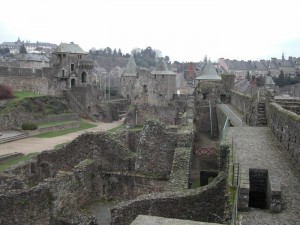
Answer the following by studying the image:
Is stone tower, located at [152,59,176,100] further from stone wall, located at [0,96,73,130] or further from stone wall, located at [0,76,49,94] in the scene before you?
stone wall, located at [0,76,49,94]

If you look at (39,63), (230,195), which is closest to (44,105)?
(230,195)

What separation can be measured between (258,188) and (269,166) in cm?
125

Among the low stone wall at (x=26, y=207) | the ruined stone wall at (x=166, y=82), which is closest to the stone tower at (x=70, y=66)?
the ruined stone wall at (x=166, y=82)

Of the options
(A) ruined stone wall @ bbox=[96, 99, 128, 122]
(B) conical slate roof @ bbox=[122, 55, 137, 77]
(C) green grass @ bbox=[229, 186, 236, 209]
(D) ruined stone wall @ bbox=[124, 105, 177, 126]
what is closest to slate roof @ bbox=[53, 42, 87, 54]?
(B) conical slate roof @ bbox=[122, 55, 137, 77]

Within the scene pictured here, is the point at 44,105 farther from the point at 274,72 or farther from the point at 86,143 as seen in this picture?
the point at 274,72

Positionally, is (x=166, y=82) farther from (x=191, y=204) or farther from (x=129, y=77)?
(x=191, y=204)

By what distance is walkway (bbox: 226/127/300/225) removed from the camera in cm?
798

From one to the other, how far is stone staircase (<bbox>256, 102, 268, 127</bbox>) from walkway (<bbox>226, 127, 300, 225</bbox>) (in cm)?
172

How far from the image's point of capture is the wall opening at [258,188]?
9594mm

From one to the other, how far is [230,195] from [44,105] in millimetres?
37845

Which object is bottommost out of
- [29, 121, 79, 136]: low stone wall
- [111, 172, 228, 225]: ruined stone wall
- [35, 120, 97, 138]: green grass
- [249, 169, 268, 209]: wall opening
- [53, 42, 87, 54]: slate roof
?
[35, 120, 97, 138]: green grass

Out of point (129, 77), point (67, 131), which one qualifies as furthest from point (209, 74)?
point (129, 77)

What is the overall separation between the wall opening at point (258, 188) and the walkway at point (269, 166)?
0.19m

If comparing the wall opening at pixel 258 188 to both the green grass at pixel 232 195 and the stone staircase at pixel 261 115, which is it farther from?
the stone staircase at pixel 261 115
